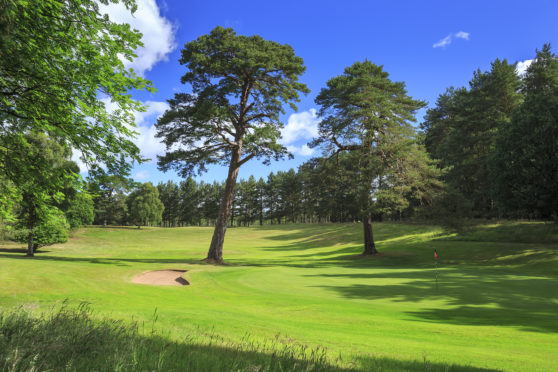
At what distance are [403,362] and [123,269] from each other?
18.0m

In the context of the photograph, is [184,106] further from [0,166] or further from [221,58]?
[0,166]

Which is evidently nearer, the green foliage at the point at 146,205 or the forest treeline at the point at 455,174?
the forest treeline at the point at 455,174

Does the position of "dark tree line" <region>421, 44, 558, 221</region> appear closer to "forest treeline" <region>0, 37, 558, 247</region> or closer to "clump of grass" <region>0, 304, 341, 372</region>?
"forest treeline" <region>0, 37, 558, 247</region>

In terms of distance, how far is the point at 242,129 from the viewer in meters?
25.5

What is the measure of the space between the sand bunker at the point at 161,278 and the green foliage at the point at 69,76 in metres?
10.6

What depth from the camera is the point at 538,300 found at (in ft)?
36.5

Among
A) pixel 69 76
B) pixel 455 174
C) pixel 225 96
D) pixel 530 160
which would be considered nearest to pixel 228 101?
pixel 225 96

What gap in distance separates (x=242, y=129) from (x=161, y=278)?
13.4 m

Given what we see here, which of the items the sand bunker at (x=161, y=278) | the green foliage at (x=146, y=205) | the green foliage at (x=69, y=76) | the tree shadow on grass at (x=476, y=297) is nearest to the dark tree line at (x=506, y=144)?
the tree shadow on grass at (x=476, y=297)

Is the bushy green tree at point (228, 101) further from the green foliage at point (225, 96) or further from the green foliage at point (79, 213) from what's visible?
the green foliage at point (79, 213)

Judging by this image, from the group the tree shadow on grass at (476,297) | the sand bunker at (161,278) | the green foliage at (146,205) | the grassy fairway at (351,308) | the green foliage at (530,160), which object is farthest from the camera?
the green foliage at (146,205)

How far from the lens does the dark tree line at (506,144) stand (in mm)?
26797

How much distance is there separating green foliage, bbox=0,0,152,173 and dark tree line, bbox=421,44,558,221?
25406mm

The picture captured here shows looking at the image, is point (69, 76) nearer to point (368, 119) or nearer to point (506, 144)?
point (368, 119)
